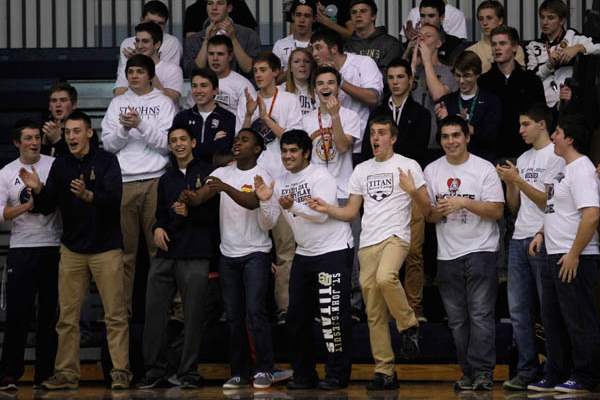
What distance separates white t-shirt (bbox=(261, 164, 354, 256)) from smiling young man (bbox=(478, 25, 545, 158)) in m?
1.86

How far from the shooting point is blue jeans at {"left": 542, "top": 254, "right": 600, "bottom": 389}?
481 inches

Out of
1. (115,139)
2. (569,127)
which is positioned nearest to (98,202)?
(115,139)

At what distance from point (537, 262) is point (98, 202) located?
377 centimetres

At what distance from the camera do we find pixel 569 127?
12391mm

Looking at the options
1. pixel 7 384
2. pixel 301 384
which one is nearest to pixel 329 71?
pixel 301 384

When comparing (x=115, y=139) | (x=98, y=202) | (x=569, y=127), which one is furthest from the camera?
(x=115, y=139)

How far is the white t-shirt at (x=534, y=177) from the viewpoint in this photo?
12719mm

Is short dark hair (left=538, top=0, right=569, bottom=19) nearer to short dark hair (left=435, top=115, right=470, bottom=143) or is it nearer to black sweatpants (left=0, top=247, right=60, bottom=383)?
short dark hair (left=435, top=115, right=470, bottom=143)

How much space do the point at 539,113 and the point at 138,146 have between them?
3808 mm

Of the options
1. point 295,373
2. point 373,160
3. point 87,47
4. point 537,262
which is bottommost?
point 295,373

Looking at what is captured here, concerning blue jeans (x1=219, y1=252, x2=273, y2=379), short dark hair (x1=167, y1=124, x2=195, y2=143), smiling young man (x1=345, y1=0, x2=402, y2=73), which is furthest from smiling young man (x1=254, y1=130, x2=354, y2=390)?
smiling young man (x1=345, y1=0, x2=402, y2=73)

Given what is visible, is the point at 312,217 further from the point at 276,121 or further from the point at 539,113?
the point at 539,113

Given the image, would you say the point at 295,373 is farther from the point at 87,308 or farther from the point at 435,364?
the point at 87,308

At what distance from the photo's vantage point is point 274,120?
1431 centimetres
